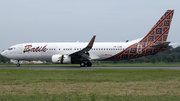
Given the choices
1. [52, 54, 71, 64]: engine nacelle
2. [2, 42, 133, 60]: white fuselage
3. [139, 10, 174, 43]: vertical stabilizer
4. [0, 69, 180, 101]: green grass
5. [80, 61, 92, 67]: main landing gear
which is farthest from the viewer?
[2, 42, 133, 60]: white fuselage

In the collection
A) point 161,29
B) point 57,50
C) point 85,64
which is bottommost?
point 85,64

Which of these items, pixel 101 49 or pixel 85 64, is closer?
pixel 85 64

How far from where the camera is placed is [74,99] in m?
8.48

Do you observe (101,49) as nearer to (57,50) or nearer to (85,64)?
(85,64)

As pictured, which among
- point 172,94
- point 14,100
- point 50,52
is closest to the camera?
point 14,100

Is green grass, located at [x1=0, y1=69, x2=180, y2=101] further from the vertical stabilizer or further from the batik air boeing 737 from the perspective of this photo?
the vertical stabilizer

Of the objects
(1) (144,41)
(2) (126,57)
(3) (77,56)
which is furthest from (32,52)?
(1) (144,41)

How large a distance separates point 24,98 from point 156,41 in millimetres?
25827

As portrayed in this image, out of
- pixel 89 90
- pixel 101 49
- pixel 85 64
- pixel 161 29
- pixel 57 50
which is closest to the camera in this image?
pixel 89 90

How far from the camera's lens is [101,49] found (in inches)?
1277

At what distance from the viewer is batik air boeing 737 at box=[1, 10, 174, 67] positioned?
3098 centimetres

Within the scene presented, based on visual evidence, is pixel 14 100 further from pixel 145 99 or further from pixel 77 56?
pixel 77 56

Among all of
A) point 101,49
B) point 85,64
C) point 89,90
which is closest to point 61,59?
point 85,64

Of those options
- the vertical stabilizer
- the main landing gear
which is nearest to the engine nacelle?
the main landing gear
